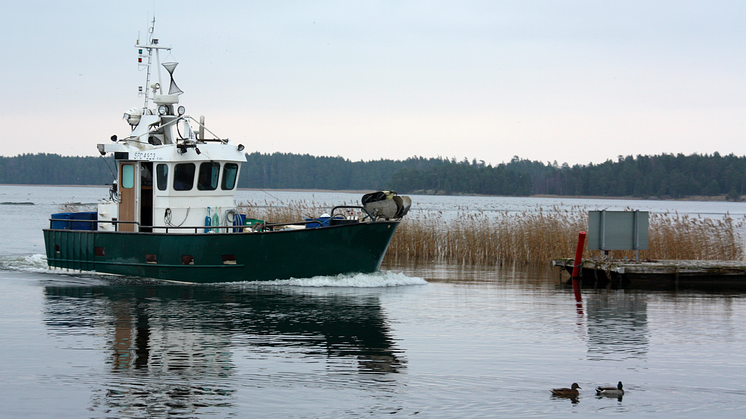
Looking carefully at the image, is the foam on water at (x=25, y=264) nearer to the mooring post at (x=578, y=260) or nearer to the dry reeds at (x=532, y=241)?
the dry reeds at (x=532, y=241)

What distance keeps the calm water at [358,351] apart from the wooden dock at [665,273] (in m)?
1.23

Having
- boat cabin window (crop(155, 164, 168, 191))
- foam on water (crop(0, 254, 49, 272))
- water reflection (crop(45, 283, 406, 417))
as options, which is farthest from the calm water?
foam on water (crop(0, 254, 49, 272))

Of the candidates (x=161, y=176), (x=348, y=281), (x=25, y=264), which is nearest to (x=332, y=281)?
(x=348, y=281)

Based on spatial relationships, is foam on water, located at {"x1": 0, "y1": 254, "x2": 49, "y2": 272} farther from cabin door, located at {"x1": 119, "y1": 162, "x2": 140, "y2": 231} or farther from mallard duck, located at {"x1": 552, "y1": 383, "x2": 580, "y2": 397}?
mallard duck, located at {"x1": 552, "y1": 383, "x2": 580, "y2": 397}

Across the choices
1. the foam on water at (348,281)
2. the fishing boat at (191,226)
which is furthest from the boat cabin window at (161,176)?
the foam on water at (348,281)

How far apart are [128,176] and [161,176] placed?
96 cm

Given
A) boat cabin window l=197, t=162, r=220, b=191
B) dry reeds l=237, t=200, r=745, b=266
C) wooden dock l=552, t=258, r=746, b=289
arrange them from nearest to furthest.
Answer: boat cabin window l=197, t=162, r=220, b=191 < wooden dock l=552, t=258, r=746, b=289 < dry reeds l=237, t=200, r=745, b=266

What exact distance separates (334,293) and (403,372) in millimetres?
7122

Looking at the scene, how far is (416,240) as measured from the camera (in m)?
25.0

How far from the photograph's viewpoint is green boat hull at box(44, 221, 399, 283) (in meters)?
16.7

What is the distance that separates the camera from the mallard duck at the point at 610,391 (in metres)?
8.12

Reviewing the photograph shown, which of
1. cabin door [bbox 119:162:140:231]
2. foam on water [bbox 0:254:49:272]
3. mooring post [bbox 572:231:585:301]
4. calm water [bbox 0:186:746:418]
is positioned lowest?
calm water [bbox 0:186:746:418]

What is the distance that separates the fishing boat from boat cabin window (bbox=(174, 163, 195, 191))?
0.02m

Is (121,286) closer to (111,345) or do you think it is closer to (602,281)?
(111,345)
